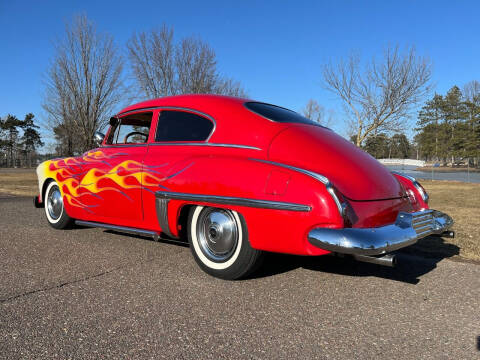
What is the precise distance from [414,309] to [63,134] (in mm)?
18101

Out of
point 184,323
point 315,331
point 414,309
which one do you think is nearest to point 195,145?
point 184,323

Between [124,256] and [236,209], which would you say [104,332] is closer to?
[236,209]

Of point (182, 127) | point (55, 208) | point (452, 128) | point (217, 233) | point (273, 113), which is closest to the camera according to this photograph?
point (217, 233)

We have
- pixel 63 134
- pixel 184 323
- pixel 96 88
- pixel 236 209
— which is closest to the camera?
pixel 184 323

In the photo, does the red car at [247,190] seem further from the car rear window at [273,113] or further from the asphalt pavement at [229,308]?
the asphalt pavement at [229,308]

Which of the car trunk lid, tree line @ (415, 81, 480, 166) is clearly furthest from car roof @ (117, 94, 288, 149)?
tree line @ (415, 81, 480, 166)

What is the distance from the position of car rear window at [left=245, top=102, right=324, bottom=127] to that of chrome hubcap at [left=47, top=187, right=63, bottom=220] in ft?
10.3

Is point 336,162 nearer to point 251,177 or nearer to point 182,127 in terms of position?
point 251,177

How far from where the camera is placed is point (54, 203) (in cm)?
519

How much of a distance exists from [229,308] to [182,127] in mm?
1887

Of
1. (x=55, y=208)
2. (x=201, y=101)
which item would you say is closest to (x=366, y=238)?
(x=201, y=101)

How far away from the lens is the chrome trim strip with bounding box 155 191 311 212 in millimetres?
2609

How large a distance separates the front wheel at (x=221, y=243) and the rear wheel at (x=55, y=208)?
2.51 metres

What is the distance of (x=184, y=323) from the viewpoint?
7.52ft
